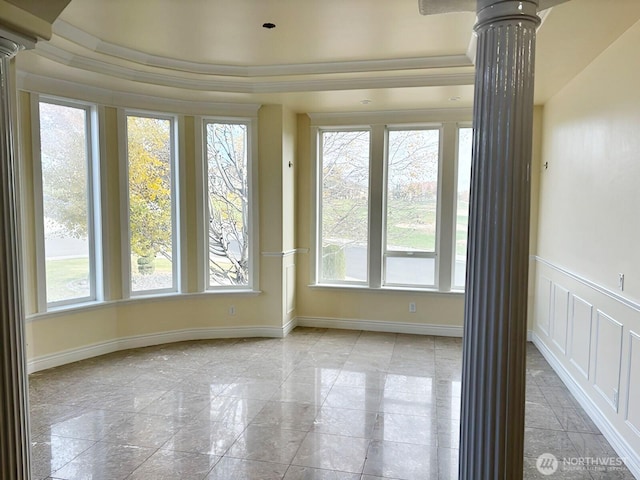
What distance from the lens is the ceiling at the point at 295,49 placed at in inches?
121

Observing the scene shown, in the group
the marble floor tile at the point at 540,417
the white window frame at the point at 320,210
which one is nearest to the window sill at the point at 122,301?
the white window frame at the point at 320,210

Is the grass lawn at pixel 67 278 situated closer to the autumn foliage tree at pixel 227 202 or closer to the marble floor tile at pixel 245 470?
the autumn foliage tree at pixel 227 202

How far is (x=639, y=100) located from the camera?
2.75m

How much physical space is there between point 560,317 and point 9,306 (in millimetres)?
4351

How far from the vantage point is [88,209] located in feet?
15.1

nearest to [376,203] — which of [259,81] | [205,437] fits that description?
[259,81]

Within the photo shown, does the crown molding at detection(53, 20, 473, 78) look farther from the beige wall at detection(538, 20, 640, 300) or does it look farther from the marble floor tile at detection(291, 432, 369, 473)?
the marble floor tile at detection(291, 432, 369, 473)

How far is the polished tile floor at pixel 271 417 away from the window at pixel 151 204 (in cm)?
85

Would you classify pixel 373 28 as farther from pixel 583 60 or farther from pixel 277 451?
pixel 277 451

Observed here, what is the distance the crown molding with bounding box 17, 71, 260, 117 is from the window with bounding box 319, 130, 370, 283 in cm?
118

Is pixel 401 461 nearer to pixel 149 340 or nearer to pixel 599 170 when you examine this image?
pixel 599 170

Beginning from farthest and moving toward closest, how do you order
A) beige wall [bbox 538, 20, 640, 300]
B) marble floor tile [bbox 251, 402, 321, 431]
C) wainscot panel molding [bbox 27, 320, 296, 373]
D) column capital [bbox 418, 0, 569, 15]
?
wainscot panel molding [bbox 27, 320, 296, 373], marble floor tile [bbox 251, 402, 321, 431], beige wall [bbox 538, 20, 640, 300], column capital [bbox 418, 0, 569, 15]

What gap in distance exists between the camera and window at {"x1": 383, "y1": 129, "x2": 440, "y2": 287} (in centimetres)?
557

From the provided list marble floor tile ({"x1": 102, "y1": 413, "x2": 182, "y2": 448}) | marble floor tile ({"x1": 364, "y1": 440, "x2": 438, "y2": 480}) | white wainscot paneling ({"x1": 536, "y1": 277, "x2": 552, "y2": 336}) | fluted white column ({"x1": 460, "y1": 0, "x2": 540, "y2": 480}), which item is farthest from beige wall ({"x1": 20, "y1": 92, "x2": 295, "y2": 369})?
Answer: fluted white column ({"x1": 460, "y1": 0, "x2": 540, "y2": 480})
